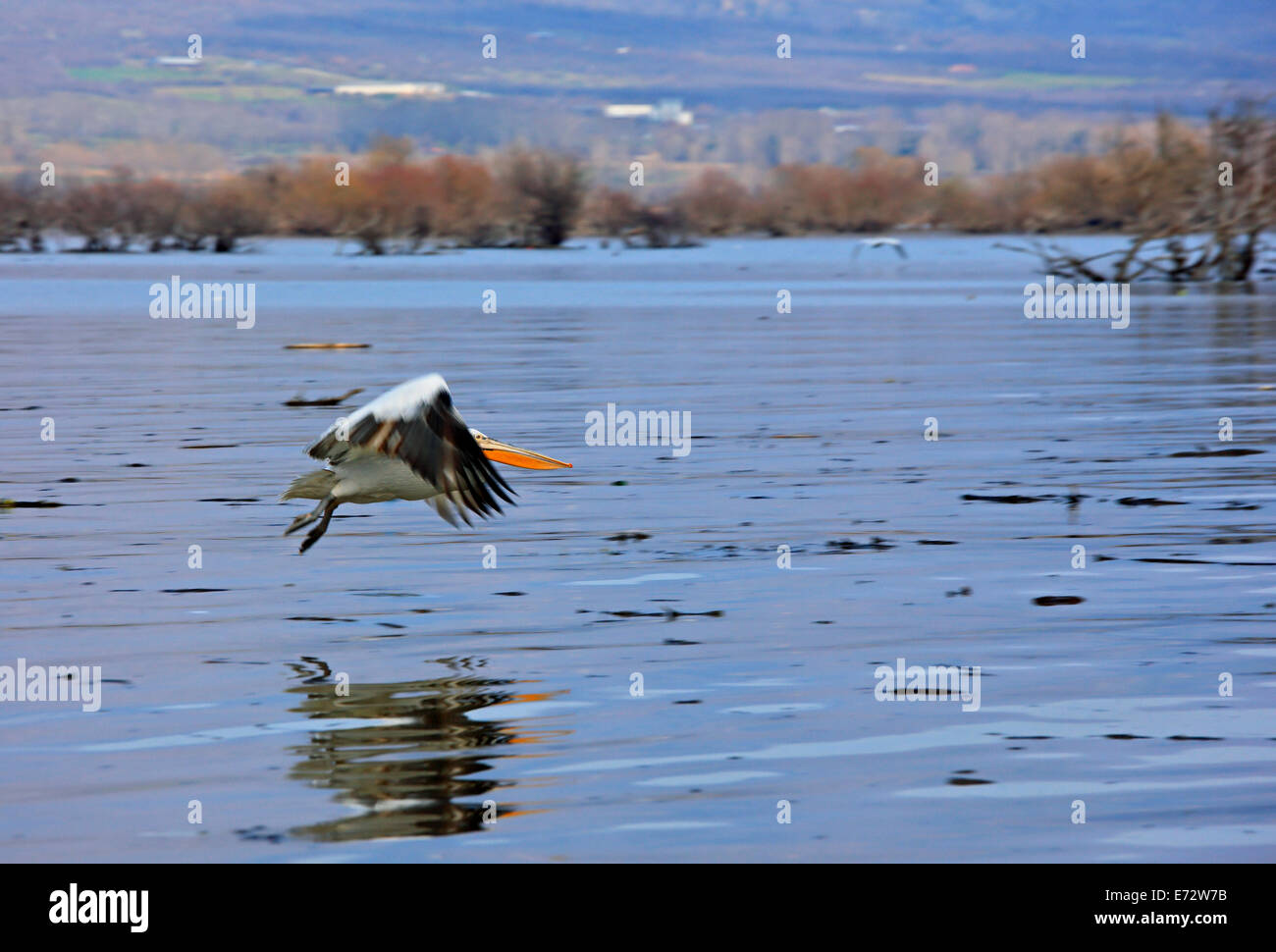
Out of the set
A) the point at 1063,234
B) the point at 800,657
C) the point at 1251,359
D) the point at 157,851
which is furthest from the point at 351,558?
the point at 1063,234

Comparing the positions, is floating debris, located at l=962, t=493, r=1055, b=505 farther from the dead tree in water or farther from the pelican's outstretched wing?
the dead tree in water

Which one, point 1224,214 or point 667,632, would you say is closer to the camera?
point 667,632

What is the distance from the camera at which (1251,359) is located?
22.0 m

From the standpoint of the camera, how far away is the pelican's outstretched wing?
27.7ft

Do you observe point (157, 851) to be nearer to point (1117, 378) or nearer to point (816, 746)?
point (816, 746)

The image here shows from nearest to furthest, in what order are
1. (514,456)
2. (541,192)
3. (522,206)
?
(514,456)
(541,192)
(522,206)

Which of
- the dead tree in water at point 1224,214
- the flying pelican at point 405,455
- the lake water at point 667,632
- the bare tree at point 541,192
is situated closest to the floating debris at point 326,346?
the lake water at point 667,632

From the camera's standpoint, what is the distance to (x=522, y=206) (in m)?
79.6

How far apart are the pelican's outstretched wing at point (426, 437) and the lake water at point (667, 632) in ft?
1.76

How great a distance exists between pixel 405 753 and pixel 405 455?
2532mm

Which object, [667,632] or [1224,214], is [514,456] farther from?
[1224,214]

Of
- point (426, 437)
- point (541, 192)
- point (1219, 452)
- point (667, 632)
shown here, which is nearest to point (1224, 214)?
point (1219, 452)

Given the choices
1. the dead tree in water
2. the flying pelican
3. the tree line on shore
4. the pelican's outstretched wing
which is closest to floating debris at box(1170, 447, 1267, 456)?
the flying pelican

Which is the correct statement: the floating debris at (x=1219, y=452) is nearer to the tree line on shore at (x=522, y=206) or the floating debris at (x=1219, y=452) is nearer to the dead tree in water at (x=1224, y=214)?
the dead tree in water at (x=1224, y=214)
